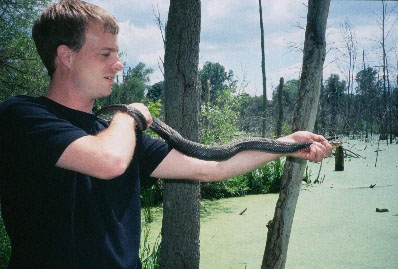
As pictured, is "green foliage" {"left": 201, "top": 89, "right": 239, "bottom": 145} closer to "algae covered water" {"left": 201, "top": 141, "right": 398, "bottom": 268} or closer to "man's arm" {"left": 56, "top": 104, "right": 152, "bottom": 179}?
"algae covered water" {"left": 201, "top": 141, "right": 398, "bottom": 268}

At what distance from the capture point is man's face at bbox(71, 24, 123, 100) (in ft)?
5.36

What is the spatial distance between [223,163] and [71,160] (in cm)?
115

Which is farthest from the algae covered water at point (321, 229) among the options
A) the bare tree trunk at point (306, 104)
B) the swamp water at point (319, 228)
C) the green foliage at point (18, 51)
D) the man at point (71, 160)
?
the green foliage at point (18, 51)

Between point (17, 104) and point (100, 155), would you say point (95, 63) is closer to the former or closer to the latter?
point (17, 104)

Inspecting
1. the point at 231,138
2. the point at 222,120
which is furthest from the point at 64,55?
the point at 231,138

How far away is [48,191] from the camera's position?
136cm

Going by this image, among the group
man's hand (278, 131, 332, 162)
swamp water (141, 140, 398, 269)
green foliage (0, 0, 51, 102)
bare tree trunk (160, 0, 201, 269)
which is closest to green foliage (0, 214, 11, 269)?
bare tree trunk (160, 0, 201, 269)

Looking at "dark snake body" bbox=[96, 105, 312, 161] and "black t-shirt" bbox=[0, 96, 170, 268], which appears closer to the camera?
"black t-shirt" bbox=[0, 96, 170, 268]

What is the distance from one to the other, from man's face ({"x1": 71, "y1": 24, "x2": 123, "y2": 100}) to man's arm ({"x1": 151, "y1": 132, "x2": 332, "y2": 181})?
2.00 feet

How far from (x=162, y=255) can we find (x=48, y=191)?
2354 mm

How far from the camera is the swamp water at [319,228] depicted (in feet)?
14.5

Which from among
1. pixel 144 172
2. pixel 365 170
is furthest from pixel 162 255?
pixel 365 170

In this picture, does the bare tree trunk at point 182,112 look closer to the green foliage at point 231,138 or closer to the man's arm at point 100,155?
the man's arm at point 100,155

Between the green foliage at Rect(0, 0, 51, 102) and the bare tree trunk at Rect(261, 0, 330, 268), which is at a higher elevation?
the green foliage at Rect(0, 0, 51, 102)
